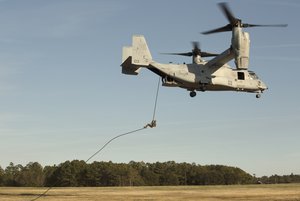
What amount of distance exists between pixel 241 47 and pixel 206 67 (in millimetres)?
5417

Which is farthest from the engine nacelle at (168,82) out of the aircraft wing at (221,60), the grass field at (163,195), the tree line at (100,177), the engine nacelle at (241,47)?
the tree line at (100,177)

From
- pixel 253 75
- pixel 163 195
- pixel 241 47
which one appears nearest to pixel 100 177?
pixel 163 195

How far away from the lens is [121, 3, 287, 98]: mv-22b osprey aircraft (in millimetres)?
40281

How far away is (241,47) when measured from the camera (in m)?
39.8

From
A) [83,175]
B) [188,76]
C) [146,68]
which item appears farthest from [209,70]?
[83,175]

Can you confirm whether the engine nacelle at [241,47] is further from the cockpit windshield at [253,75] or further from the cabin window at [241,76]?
the cockpit windshield at [253,75]

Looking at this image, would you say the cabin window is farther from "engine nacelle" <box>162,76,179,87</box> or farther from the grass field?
the grass field

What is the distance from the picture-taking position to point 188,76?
42531 millimetres

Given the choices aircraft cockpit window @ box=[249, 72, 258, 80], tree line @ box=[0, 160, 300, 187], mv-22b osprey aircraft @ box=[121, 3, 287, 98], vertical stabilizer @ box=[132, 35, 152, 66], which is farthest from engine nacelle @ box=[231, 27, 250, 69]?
tree line @ box=[0, 160, 300, 187]

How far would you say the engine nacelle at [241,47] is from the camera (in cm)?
3919

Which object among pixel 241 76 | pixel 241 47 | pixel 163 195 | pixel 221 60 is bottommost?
pixel 163 195

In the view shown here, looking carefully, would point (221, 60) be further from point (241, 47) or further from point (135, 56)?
point (135, 56)

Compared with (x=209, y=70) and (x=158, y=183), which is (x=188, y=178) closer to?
(x=158, y=183)

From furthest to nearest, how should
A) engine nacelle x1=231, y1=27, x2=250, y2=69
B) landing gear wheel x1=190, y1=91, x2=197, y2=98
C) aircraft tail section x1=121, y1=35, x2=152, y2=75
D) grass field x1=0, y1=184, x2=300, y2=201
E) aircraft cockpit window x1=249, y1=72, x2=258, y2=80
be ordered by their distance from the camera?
grass field x1=0, y1=184, x2=300, y2=201 → aircraft cockpit window x1=249, y1=72, x2=258, y2=80 → landing gear wheel x1=190, y1=91, x2=197, y2=98 → aircraft tail section x1=121, y1=35, x2=152, y2=75 → engine nacelle x1=231, y1=27, x2=250, y2=69
